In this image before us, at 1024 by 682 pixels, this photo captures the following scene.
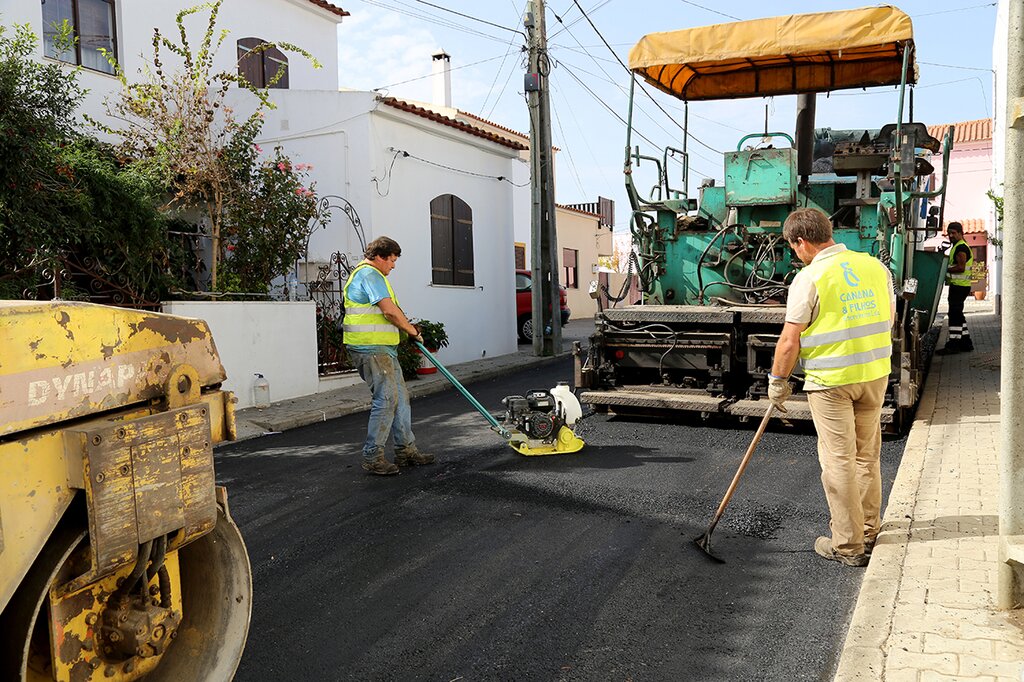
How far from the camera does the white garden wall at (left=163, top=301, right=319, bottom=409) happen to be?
895 cm

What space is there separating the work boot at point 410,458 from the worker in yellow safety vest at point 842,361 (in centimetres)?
301

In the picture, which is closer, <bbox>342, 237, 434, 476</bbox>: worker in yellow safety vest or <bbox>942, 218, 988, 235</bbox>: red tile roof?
<bbox>342, 237, 434, 476</bbox>: worker in yellow safety vest

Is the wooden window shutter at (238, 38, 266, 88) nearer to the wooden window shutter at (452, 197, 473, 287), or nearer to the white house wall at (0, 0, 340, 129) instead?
the white house wall at (0, 0, 340, 129)

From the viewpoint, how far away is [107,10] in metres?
12.0

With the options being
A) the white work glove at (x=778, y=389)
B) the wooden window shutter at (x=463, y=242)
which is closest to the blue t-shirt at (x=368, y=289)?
the white work glove at (x=778, y=389)

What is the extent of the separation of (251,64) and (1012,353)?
13905 millimetres

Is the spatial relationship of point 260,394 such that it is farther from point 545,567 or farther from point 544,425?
point 545,567

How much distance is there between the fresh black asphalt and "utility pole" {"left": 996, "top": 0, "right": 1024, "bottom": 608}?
674mm

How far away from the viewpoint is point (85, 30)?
1159 centimetres

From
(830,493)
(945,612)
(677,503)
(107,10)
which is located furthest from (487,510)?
(107,10)

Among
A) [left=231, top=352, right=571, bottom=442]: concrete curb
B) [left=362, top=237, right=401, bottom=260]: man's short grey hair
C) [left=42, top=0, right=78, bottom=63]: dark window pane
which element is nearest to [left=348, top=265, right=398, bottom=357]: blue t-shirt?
[left=362, top=237, right=401, bottom=260]: man's short grey hair

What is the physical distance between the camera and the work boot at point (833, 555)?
4145mm

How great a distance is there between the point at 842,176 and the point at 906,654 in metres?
6.81

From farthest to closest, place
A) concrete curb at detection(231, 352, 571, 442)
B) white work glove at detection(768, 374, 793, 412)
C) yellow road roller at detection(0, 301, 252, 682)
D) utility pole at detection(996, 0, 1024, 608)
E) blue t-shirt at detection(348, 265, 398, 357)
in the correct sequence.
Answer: concrete curb at detection(231, 352, 571, 442) → blue t-shirt at detection(348, 265, 398, 357) → white work glove at detection(768, 374, 793, 412) → utility pole at detection(996, 0, 1024, 608) → yellow road roller at detection(0, 301, 252, 682)
